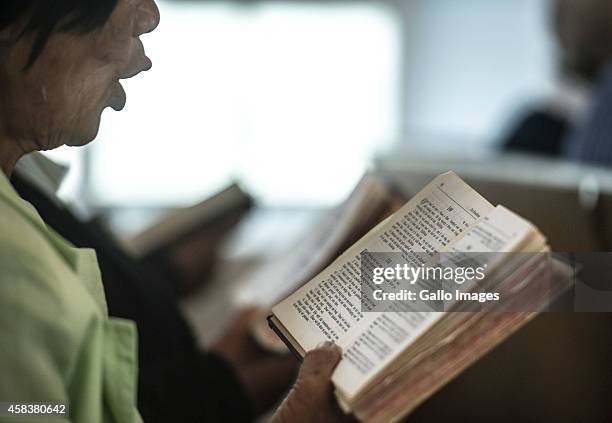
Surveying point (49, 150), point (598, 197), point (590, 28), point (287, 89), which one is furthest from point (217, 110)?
point (49, 150)

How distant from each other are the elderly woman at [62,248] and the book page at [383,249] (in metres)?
0.02

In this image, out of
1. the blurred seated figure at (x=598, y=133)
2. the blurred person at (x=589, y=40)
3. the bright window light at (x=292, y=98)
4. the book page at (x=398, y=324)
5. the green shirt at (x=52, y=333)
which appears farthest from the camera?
the bright window light at (x=292, y=98)

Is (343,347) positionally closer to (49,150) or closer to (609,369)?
(49,150)

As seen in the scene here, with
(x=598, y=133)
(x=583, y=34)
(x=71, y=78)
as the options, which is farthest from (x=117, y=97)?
(x=583, y=34)

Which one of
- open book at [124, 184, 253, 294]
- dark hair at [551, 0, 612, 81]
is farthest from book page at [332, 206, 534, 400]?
dark hair at [551, 0, 612, 81]

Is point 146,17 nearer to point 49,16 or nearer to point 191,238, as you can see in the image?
point 49,16

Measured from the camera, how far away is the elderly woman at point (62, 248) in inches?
19.9

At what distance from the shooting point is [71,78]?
583mm

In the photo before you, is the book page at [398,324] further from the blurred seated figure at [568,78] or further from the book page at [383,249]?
the blurred seated figure at [568,78]

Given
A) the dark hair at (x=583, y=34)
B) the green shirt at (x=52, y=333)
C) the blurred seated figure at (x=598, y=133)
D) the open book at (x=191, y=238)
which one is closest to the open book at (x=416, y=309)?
the green shirt at (x=52, y=333)

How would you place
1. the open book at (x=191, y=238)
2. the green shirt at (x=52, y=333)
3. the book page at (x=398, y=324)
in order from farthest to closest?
the open book at (x=191, y=238), the book page at (x=398, y=324), the green shirt at (x=52, y=333)

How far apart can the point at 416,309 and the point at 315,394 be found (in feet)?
0.31

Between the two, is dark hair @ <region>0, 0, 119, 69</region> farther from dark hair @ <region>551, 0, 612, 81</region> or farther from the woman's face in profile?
dark hair @ <region>551, 0, 612, 81</region>

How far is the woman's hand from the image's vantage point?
A: 0.63 meters
